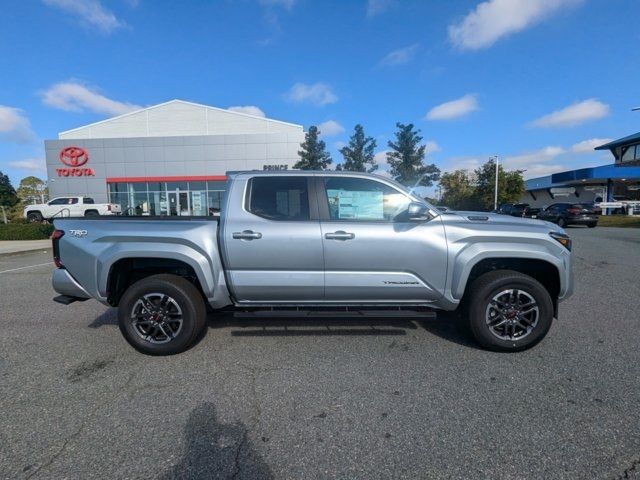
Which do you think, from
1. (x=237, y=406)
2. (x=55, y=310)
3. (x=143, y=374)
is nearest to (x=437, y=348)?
(x=237, y=406)

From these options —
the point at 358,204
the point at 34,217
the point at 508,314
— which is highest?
the point at 34,217

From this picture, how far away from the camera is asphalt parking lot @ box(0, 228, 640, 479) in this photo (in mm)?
2268

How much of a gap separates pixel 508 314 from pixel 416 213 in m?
1.42

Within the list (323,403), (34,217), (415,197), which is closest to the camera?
(323,403)

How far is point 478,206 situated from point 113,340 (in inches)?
2018

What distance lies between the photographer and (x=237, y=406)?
289 centimetres

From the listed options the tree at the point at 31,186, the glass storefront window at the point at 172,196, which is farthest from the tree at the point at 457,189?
the tree at the point at 31,186

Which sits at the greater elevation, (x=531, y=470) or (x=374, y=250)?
(x=374, y=250)

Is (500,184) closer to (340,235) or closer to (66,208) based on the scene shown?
(66,208)

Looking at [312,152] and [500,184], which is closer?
[312,152]

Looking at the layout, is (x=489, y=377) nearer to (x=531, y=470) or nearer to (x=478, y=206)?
(x=531, y=470)

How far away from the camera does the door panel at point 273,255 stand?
12.4 ft

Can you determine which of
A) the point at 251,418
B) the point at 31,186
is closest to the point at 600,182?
the point at 251,418

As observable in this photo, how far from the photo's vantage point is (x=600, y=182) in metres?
45.1
